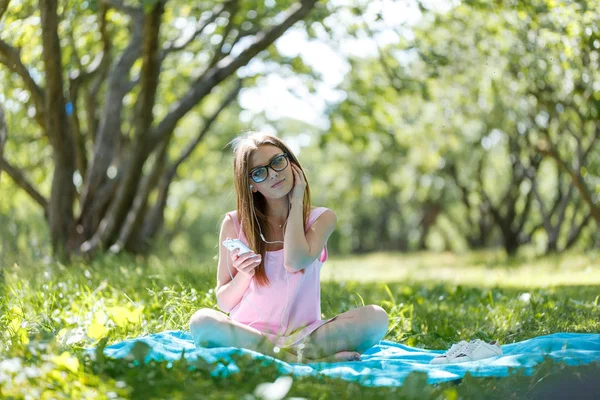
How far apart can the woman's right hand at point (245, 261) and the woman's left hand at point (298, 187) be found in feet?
1.23

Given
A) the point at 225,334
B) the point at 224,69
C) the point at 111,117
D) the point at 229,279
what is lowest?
the point at 225,334

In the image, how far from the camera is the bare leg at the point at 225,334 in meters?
3.71

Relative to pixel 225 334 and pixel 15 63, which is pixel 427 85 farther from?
pixel 225 334

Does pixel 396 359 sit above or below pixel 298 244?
below

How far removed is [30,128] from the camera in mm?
13336

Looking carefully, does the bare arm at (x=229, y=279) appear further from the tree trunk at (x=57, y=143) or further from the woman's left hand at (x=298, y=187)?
the tree trunk at (x=57, y=143)

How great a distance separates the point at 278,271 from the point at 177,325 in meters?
0.91

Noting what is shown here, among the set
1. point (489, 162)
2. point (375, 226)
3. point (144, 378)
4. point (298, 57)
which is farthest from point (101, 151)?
point (375, 226)

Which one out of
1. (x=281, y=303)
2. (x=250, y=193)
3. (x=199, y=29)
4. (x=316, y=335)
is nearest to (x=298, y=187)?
(x=250, y=193)

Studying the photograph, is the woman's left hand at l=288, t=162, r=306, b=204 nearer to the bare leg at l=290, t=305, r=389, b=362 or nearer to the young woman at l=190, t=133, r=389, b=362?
the young woman at l=190, t=133, r=389, b=362

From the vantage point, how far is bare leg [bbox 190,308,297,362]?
371cm

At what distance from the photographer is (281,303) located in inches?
159

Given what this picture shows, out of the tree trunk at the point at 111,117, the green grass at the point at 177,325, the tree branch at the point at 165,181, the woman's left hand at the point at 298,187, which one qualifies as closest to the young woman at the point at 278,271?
the woman's left hand at the point at 298,187

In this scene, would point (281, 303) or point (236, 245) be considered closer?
point (236, 245)
